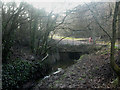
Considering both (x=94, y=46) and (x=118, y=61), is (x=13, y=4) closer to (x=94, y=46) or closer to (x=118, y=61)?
(x=118, y=61)

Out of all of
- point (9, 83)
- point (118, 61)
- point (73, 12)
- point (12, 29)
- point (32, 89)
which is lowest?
point (32, 89)

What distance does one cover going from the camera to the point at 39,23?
8.91m

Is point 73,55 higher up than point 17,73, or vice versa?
point 17,73

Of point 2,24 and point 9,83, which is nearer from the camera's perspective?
point 9,83

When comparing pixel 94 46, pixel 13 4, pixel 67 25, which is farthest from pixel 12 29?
pixel 94 46

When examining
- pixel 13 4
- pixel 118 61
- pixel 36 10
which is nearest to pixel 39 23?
pixel 36 10

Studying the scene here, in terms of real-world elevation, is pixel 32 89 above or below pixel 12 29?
below

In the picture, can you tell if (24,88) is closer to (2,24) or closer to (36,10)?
(2,24)

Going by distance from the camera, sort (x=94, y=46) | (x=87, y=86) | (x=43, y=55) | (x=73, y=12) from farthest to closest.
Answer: (x=94, y=46), (x=43, y=55), (x=73, y=12), (x=87, y=86)

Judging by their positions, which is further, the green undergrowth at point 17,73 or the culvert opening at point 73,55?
the culvert opening at point 73,55

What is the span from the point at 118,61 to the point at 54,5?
5.15m

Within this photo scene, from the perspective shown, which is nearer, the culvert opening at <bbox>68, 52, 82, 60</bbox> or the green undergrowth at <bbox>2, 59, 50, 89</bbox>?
the green undergrowth at <bbox>2, 59, 50, 89</bbox>

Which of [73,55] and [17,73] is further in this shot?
[73,55]

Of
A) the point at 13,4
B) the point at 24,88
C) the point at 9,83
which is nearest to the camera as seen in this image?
the point at 9,83
